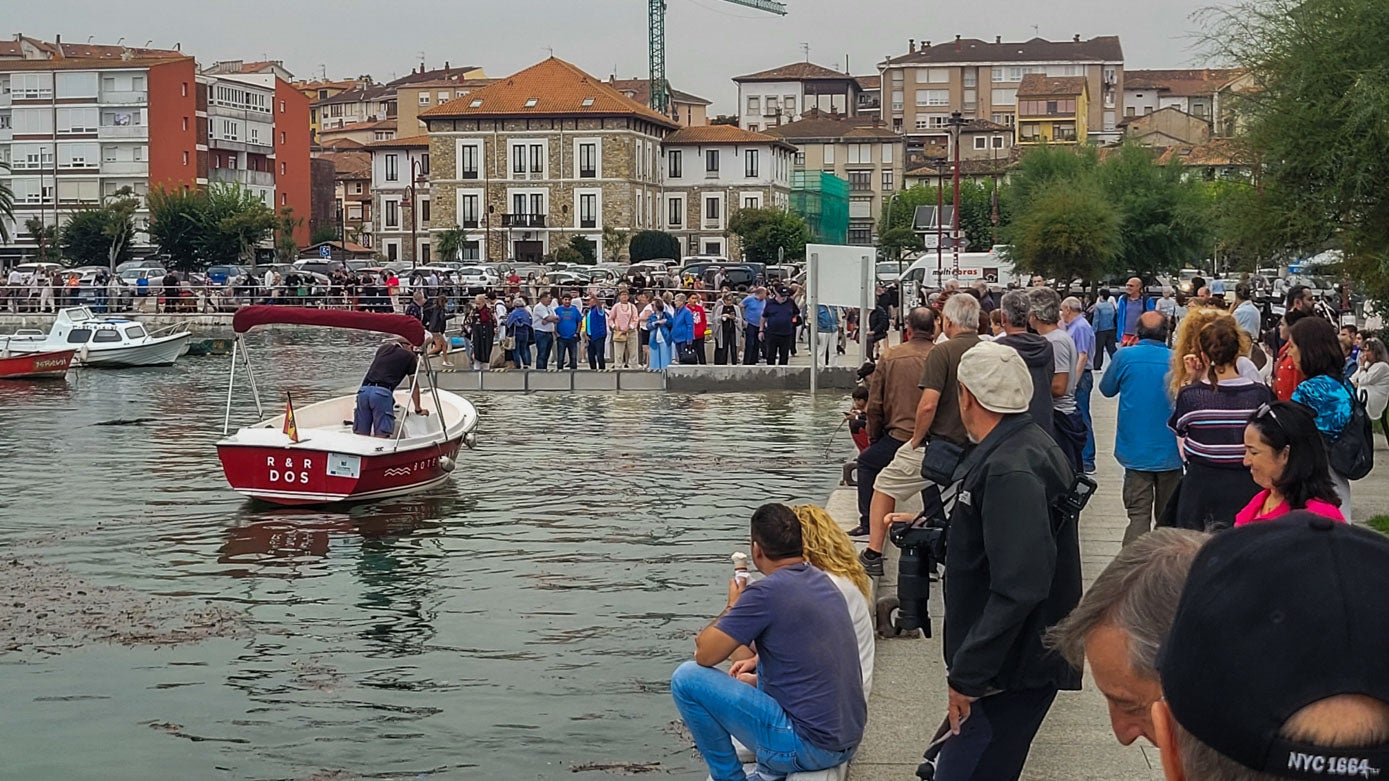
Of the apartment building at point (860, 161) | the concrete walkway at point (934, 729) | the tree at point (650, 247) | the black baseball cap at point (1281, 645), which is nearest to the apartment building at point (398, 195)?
the tree at point (650, 247)

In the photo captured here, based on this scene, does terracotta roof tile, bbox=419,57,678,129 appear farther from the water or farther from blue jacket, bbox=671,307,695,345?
the water

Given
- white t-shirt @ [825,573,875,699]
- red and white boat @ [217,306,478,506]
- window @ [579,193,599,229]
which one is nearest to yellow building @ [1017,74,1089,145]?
window @ [579,193,599,229]

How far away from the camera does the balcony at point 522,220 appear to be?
11931 centimetres

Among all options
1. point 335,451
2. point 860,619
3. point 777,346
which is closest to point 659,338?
point 777,346

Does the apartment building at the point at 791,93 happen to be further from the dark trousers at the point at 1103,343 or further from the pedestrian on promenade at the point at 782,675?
the pedestrian on promenade at the point at 782,675

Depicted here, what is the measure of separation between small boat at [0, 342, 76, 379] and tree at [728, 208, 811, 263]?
75631mm

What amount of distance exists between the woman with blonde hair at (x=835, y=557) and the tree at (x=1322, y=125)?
43.8 ft

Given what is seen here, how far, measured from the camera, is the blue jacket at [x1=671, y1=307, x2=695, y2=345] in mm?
35094

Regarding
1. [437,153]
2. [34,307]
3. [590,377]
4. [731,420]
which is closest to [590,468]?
[731,420]

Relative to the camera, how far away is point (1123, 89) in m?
170

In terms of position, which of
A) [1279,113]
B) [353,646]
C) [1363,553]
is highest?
[1279,113]

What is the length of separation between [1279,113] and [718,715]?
51.0ft

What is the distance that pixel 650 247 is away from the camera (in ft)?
380

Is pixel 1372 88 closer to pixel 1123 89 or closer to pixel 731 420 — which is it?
pixel 731 420
